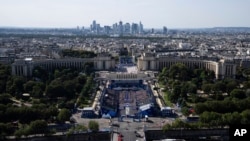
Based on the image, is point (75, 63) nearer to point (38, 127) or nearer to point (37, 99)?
point (37, 99)

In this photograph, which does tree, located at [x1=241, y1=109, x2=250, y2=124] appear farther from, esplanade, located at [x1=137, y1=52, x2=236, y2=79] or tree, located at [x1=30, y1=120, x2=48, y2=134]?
esplanade, located at [x1=137, y1=52, x2=236, y2=79]

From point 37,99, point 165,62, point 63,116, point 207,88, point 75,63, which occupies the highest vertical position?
point 165,62

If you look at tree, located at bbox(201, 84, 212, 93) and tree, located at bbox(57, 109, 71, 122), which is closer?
tree, located at bbox(57, 109, 71, 122)

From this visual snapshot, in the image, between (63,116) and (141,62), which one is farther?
(141,62)

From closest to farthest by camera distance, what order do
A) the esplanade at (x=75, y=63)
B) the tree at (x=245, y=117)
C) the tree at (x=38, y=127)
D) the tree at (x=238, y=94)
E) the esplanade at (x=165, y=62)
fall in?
the tree at (x=38, y=127), the tree at (x=245, y=117), the tree at (x=238, y=94), the esplanade at (x=75, y=63), the esplanade at (x=165, y=62)

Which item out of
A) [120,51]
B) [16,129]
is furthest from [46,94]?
[120,51]

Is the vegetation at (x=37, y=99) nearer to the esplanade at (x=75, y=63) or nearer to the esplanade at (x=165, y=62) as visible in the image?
the esplanade at (x=75, y=63)

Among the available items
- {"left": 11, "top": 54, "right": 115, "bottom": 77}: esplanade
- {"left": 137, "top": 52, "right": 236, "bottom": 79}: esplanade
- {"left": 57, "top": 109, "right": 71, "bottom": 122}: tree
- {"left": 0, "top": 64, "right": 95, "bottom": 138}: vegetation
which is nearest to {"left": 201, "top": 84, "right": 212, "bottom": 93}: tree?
{"left": 0, "top": 64, "right": 95, "bottom": 138}: vegetation

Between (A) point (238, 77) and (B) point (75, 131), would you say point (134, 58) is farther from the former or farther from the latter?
(B) point (75, 131)

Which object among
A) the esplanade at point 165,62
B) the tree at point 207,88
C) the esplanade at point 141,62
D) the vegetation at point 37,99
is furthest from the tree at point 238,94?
the esplanade at point 165,62

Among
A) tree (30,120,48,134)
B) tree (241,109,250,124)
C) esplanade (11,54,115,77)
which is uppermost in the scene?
esplanade (11,54,115,77)

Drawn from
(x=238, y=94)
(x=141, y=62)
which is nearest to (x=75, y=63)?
(x=141, y=62)
